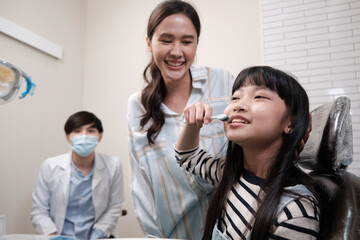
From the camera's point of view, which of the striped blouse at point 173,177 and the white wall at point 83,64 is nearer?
the striped blouse at point 173,177

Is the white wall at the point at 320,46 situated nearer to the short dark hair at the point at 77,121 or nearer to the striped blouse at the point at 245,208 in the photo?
the striped blouse at the point at 245,208

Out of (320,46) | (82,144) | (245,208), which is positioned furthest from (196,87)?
(82,144)

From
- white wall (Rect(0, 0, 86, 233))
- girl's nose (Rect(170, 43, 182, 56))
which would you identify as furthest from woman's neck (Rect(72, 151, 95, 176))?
girl's nose (Rect(170, 43, 182, 56))

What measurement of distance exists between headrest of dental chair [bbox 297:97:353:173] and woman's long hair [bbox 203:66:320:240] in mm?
58

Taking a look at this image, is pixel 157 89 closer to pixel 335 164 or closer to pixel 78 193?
pixel 335 164

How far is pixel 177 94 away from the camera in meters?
1.31

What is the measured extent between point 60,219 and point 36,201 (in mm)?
241

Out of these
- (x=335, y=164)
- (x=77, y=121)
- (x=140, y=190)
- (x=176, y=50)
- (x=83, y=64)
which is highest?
(x=83, y=64)

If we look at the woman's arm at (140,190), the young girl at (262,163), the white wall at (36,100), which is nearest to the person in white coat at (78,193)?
the white wall at (36,100)

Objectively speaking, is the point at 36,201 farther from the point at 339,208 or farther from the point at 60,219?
the point at 339,208

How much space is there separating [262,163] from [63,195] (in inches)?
74.2

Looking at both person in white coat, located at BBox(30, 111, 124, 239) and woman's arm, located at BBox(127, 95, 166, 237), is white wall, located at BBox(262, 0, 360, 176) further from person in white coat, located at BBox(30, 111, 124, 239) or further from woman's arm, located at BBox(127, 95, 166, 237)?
person in white coat, located at BBox(30, 111, 124, 239)

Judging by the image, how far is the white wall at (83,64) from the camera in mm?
2416

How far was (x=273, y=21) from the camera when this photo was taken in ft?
7.38
